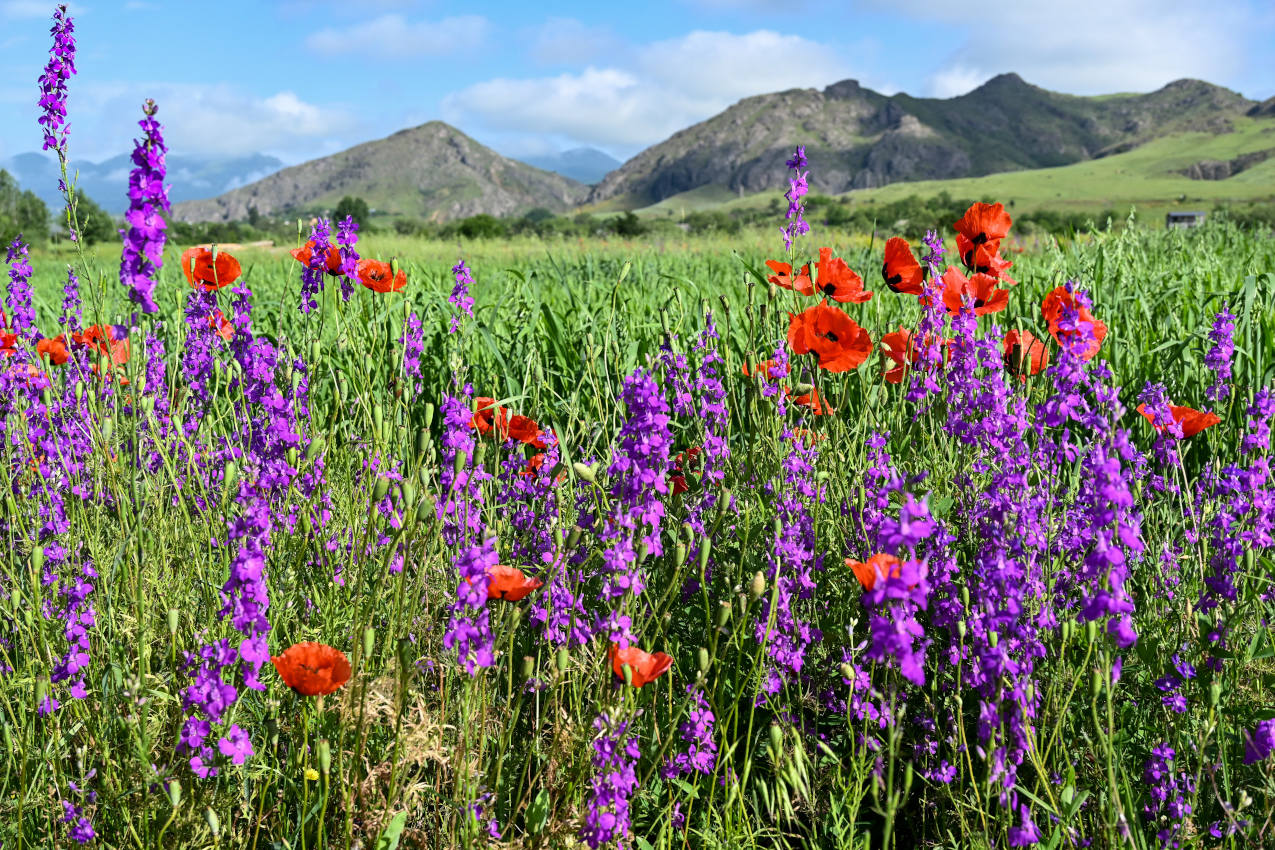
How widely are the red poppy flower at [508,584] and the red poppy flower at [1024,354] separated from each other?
1.31 m

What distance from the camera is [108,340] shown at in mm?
2021

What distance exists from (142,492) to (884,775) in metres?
2.04

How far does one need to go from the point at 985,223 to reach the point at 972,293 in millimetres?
339

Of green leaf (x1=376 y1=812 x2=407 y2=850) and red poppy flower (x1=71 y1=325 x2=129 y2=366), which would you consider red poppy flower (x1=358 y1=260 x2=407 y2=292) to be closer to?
red poppy flower (x1=71 y1=325 x2=129 y2=366)

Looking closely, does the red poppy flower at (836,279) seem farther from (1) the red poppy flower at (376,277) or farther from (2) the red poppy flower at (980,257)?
(1) the red poppy flower at (376,277)

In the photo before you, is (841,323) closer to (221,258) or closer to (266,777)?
(266,777)

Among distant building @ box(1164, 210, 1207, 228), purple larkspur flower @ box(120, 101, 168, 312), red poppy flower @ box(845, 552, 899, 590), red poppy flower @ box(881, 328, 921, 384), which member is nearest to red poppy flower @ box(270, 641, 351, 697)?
purple larkspur flower @ box(120, 101, 168, 312)

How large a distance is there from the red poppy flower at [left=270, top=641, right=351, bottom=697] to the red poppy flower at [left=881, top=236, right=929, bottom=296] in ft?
5.90

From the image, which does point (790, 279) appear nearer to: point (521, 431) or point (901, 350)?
point (901, 350)

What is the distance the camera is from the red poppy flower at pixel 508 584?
1.39 metres

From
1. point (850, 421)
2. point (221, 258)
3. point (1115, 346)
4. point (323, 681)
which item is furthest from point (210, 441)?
point (1115, 346)

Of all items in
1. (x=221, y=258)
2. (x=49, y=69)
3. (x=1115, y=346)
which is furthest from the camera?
(x=1115, y=346)

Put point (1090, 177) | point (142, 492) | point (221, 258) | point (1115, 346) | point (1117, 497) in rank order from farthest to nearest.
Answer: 1. point (1090, 177)
2. point (1115, 346)
3. point (221, 258)
4. point (142, 492)
5. point (1117, 497)

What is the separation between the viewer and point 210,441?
8.50ft
